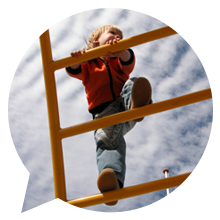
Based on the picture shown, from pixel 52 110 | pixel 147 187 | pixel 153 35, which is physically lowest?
pixel 147 187

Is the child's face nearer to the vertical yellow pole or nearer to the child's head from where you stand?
the child's head

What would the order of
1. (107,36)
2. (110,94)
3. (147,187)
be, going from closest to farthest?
(147,187) < (110,94) < (107,36)

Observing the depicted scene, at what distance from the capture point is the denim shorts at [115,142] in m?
1.40

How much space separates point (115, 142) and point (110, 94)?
35cm

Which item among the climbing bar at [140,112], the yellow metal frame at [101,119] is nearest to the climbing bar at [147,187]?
the yellow metal frame at [101,119]

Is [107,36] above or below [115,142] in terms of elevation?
above

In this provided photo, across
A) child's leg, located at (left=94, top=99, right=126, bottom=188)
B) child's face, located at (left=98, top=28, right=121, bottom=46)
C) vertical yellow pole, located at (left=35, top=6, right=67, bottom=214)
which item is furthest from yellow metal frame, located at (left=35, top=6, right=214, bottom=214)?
child's face, located at (left=98, top=28, right=121, bottom=46)

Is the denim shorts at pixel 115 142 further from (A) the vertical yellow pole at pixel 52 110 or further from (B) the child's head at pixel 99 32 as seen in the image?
(B) the child's head at pixel 99 32

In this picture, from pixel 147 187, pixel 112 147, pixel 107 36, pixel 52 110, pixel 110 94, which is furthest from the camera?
Result: pixel 107 36

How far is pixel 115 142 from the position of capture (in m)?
1.57

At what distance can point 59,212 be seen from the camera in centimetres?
126

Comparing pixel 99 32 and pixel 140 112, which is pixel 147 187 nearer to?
pixel 140 112

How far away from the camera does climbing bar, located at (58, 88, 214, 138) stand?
3.81 feet

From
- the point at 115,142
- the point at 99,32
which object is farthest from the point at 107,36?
the point at 115,142
